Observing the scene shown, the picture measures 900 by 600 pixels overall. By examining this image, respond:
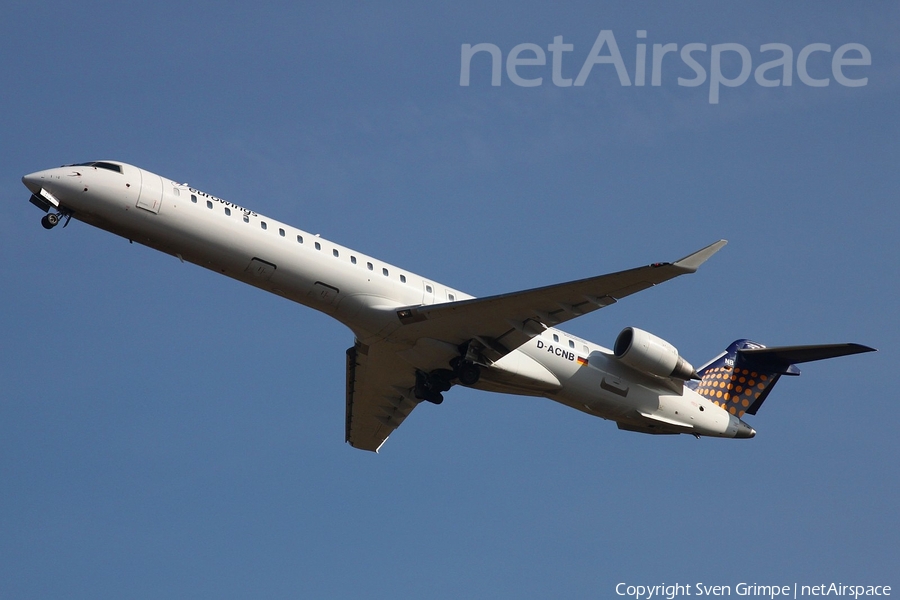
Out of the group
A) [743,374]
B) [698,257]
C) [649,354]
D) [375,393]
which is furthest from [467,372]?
[743,374]

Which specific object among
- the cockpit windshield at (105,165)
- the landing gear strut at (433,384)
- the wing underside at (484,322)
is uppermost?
the cockpit windshield at (105,165)

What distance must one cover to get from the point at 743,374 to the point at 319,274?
36.9 ft

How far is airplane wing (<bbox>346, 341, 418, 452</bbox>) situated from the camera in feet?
77.1

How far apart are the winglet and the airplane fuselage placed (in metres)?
3.66

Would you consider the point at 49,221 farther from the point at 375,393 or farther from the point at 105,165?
the point at 375,393

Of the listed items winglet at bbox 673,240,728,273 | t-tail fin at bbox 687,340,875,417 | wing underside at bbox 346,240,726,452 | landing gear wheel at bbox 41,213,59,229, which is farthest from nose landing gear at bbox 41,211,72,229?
t-tail fin at bbox 687,340,875,417

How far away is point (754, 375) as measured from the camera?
87.8 feet

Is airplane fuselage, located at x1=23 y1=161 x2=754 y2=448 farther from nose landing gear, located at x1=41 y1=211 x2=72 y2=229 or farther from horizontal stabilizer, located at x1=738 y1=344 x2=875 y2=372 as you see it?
horizontal stabilizer, located at x1=738 y1=344 x2=875 y2=372

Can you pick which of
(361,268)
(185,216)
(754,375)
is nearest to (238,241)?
(185,216)

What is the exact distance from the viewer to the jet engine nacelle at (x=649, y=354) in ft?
77.1

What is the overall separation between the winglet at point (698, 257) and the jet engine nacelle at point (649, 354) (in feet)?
14.3

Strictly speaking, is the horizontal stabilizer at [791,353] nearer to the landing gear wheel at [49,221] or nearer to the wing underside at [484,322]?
the wing underside at [484,322]

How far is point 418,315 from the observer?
21.6 meters

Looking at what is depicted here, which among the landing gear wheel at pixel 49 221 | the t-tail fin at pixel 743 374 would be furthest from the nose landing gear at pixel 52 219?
the t-tail fin at pixel 743 374
